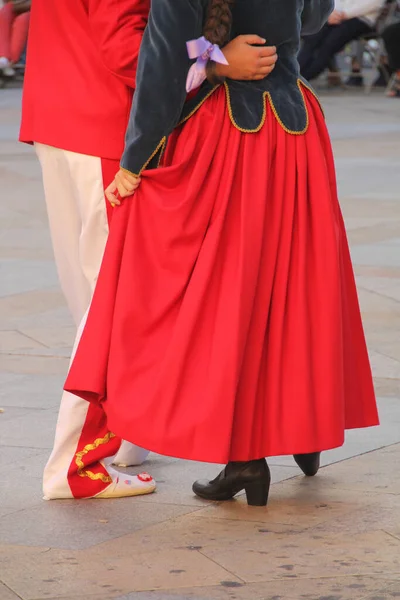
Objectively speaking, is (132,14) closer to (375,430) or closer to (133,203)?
(133,203)

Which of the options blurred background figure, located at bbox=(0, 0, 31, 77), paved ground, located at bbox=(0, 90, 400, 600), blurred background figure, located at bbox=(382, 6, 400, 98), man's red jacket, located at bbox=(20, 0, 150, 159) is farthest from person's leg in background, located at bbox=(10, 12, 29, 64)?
man's red jacket, located at bbox=(20, 0, 150, 159)

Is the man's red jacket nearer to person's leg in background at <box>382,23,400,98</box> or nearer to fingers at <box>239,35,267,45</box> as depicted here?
fingers at <box>239,35,267,45</box>

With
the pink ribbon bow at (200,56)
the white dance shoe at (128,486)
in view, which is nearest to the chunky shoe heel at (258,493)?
the white dance shoe at (128,486)

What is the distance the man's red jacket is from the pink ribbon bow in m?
0.19

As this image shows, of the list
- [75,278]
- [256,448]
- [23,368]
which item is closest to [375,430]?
[256,448]

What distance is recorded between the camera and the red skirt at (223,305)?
341 centimetres

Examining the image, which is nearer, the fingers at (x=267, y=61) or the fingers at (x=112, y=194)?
the fingers at (x=267, y=61)

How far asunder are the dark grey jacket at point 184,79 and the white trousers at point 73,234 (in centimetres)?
22

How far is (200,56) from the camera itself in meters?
3.36

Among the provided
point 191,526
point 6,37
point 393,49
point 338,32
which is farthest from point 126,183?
point 6,37

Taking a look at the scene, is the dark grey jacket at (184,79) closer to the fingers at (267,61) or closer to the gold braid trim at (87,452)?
the fingers at (267,61)

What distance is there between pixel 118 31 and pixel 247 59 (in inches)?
14.3

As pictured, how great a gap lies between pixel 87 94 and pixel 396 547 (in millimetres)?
1514

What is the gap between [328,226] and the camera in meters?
3.53
